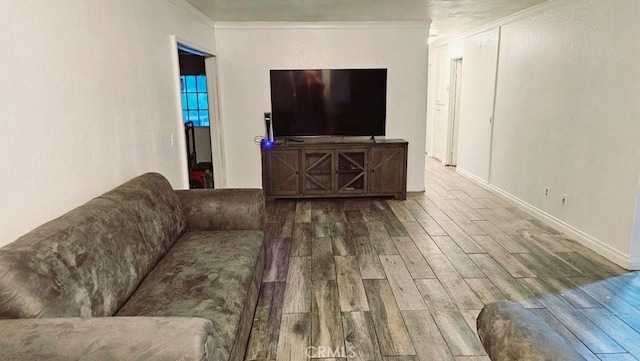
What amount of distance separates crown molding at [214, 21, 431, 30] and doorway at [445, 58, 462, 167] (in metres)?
2.25

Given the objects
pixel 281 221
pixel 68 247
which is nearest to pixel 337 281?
pixel 281 221

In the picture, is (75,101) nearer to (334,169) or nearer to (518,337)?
(518,337)

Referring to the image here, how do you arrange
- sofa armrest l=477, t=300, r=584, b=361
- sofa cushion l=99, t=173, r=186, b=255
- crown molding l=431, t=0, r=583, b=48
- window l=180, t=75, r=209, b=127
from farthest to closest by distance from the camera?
window l=180, t=75, r=209, b=127, crown molding l=431, t=0, r=583, b=48, sofa cushion l=99, t=173, r=186, b=255, sofa armrest l=477, t=300, r=584, b=361

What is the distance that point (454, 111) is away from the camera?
7488mm

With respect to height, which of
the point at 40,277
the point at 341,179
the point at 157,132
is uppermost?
the point at 157,132

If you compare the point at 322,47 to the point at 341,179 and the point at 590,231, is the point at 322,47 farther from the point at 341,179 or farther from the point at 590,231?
the point at 590,231

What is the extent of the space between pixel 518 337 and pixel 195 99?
632 cm

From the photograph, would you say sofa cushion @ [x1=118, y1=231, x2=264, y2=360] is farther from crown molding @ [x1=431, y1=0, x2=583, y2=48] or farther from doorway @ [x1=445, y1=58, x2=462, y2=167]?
doorway @ [x1=445, y1=58, x2=462, y2=167]

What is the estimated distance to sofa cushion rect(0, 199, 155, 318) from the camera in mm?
1339

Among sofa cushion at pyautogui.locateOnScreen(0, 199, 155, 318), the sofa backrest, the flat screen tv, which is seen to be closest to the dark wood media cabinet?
the flat screen tv

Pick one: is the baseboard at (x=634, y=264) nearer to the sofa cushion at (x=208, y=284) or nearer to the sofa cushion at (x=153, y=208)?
the sofa cushion at (x=208, y=284)

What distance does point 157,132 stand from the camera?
126 inches

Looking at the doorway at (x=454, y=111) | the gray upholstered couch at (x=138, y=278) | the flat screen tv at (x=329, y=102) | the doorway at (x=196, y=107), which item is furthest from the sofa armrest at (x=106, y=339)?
the doorway at (x=454, y=111)

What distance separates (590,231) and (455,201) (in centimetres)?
177
